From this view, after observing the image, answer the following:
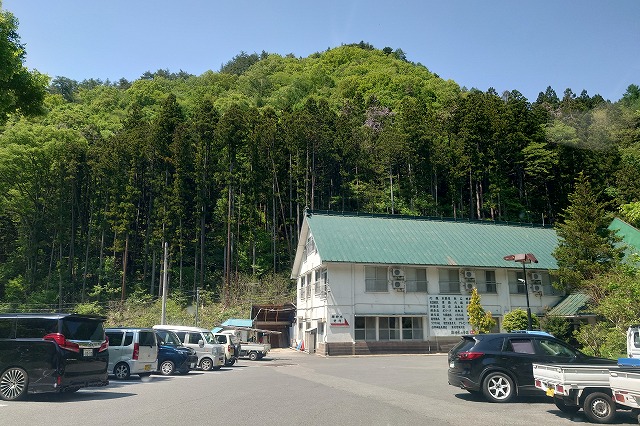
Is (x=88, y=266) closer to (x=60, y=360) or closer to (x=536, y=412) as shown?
(x=60, y=360)

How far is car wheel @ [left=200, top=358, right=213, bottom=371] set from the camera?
70.9 feet

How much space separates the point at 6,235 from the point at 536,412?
196 ft

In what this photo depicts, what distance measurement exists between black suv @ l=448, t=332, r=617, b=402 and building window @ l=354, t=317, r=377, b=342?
21295mm

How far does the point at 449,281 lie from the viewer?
114 ft

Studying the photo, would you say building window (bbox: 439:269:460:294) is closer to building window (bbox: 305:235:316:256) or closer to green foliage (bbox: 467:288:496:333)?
green foliage (bbox: 467:288:496:333)

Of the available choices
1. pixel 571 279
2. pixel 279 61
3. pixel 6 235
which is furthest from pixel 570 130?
pixel 279 61

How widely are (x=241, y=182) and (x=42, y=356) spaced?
39.4 metres

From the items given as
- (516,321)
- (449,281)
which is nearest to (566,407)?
(516,321)

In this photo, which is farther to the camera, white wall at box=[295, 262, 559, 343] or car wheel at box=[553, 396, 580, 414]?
white wall at box=[295, 262, 559, 343]

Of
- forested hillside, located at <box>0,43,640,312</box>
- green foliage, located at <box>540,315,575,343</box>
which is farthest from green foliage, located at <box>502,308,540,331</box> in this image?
forested hillside, located at <box>0,43,640,312</box>

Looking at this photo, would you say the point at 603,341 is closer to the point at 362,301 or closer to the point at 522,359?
the point at 522,359

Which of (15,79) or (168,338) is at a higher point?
(15,79)

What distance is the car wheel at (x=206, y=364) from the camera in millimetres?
21614

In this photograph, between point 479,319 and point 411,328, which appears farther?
point 411,328
